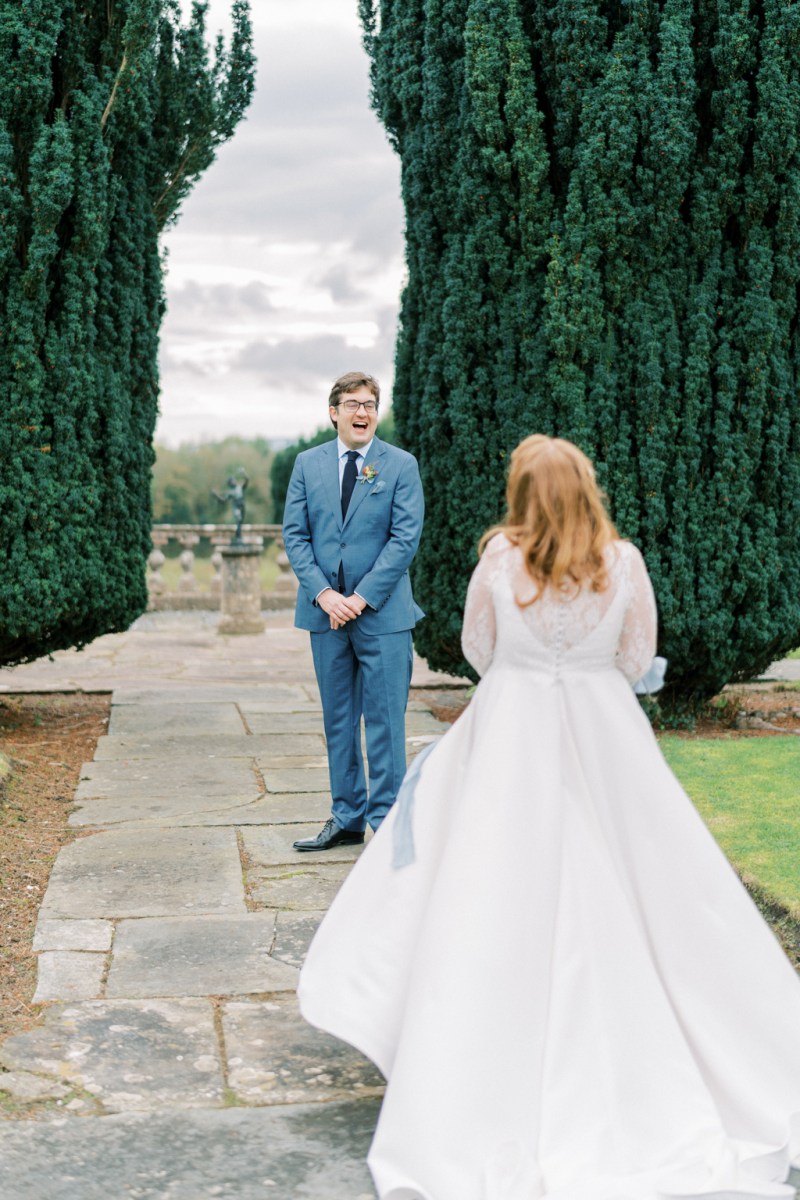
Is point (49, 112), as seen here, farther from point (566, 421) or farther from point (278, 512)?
point (278, 512)

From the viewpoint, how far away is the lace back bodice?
3049mm

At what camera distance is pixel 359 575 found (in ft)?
17.7

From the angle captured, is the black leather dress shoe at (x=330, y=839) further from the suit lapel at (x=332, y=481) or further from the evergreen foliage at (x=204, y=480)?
the evergreen foliage at (x=204, y=480)

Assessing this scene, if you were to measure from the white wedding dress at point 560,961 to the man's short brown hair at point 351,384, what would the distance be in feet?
7.46

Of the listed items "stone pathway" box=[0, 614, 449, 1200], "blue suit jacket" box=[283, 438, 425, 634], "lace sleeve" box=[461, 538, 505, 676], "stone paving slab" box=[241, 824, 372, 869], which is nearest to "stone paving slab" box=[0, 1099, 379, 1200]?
"stone pathway" box=[0, 614, 449, 1200]

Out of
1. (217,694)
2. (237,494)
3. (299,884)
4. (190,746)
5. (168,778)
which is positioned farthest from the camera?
(237,494)

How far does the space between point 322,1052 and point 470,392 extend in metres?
5.16

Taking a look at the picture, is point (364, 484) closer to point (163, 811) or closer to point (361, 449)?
point (361, 449)

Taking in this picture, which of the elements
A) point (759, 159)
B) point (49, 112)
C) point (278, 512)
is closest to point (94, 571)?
point (49, 112)

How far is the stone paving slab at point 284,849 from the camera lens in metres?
5.42

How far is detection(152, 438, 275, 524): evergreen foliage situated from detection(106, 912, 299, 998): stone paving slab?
33760 millimetres

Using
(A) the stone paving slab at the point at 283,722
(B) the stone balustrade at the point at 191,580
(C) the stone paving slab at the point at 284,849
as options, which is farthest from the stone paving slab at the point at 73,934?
(B) the stone balustrade at the point at 191,580

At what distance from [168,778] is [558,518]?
4475mm

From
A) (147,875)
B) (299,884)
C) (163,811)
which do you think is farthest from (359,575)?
(163,811)
